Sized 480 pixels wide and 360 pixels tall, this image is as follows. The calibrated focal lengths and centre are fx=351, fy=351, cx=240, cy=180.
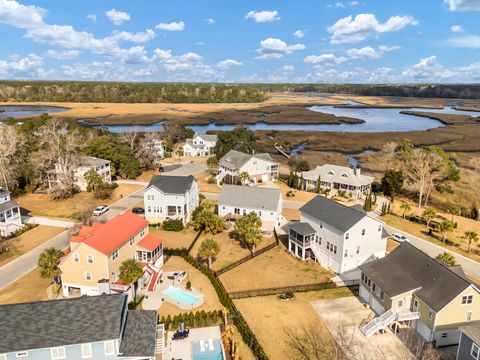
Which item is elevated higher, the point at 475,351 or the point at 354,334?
the point at 475,351

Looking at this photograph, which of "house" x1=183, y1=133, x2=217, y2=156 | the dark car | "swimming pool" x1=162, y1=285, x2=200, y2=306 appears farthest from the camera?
"house" x1=183, y1=133, x2=217, y2=156

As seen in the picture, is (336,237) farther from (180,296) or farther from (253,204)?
(180,296)

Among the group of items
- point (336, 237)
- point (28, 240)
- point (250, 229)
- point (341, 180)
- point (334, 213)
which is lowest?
point (28, 240)

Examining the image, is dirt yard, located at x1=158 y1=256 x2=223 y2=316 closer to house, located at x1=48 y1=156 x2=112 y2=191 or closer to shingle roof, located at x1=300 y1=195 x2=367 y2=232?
shingle roof, located at x1=300 y1=195 x2=367 y2=232

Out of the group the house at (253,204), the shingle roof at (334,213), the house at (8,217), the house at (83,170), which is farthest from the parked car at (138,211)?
the shingle roof at (334,213)

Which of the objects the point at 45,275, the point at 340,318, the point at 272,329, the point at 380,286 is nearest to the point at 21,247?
the point at 45,275

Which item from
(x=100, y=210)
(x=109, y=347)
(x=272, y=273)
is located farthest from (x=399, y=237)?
(x=100, y=210)

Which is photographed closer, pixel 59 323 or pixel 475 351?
pixel 475 351

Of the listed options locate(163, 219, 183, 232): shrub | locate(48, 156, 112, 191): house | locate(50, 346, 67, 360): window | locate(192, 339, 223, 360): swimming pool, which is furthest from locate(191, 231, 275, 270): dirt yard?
locate(48, 156, 112, 191): house
